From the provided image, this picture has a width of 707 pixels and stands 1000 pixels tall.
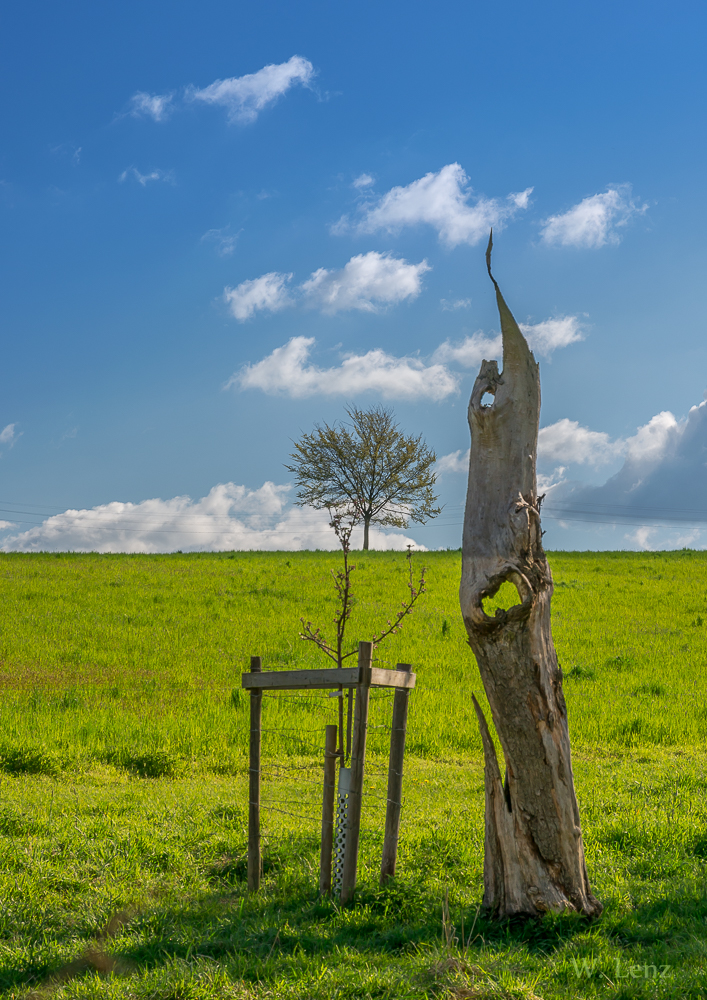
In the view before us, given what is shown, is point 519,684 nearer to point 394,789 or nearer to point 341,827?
point 394,789

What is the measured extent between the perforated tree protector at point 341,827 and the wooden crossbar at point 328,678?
0.76 m

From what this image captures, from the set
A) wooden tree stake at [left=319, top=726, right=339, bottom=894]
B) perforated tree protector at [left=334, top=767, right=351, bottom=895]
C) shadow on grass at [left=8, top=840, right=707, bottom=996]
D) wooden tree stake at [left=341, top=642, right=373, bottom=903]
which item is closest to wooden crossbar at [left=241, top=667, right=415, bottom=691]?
wooden tree stake at [left=341, top=642, right=373, bottom=903]

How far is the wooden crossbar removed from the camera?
6.07 m

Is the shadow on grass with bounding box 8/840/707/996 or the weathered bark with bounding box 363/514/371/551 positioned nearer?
the shadow on grass with bounding box 8/840/707/996

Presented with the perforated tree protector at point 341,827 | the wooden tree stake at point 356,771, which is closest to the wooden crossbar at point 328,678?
the wooden tree stake at point 356,771

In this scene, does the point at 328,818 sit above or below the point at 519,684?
below

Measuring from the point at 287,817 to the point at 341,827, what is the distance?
7.88ft

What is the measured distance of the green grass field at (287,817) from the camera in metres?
4.92

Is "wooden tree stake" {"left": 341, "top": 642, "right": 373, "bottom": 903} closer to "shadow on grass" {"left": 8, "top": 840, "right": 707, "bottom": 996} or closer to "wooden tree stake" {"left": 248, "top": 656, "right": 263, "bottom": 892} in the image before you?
"shadow on grass" {"left": 8, "top": 840, "right": 707, "bottom": 996}

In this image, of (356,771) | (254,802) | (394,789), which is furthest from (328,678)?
(254,802)

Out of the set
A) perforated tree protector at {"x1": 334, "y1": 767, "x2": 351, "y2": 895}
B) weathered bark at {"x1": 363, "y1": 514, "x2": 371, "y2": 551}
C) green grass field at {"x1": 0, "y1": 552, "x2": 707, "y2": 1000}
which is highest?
weathered bark at {"x1": 363, "y1": 514, "x2": 371, "y2": 551}

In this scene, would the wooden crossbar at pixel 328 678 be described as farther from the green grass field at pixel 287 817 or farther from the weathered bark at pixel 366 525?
the weathered bark at pixel 366 525

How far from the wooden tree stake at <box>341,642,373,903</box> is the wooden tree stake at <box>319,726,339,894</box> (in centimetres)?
21

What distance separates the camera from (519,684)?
5.62 meters
